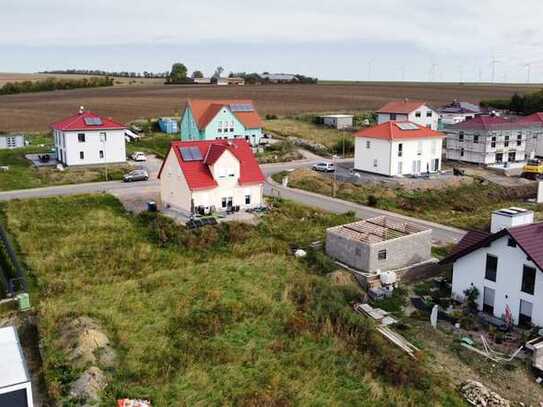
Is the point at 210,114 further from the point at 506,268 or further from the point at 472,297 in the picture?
the point at 506,268

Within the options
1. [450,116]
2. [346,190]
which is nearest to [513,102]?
[450,116]

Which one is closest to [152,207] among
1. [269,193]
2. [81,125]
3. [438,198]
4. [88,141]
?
[269,193]

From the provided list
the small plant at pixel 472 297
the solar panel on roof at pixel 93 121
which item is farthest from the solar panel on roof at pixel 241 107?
the small plant at pixel 472 297

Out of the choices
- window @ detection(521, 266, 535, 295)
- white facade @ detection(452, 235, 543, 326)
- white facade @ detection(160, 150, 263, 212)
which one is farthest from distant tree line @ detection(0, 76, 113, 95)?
window @ detection(521, 266, 535, 295)

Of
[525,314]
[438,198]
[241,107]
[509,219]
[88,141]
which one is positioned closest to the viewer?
[525,314]

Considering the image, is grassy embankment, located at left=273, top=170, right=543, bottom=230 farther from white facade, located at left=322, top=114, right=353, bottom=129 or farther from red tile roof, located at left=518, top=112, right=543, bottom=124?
white facade, located at left=322, top=114, right=353, bottom=129

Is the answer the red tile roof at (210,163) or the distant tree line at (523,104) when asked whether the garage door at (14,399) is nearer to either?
the red tile roof at (210,163)
